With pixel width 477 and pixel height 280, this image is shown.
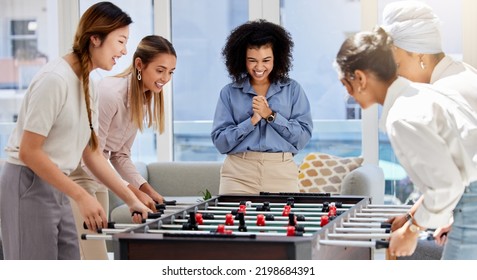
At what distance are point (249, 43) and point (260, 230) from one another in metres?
1.51

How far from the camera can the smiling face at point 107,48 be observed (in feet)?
10.6

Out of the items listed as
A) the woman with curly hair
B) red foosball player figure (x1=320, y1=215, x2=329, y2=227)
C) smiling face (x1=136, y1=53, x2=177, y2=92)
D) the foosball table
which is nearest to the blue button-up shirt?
the woman with curly hair

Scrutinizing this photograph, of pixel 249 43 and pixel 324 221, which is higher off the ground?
pixel 249 43

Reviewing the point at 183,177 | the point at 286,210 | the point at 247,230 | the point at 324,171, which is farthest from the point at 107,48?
the point at 183,177

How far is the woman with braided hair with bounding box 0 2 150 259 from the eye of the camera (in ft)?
10.0

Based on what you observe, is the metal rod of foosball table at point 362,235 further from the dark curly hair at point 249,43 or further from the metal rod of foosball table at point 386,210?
the dark curly hair at point 249,43

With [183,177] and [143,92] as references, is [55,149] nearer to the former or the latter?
[143,92]

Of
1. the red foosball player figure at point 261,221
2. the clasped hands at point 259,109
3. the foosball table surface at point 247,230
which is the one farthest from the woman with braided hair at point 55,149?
the clasped hands at point 259,109

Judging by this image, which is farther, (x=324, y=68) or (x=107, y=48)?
(x=324, y=68)

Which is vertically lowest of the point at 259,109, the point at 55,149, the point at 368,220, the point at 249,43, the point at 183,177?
the point at 183,177

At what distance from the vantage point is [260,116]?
14.3 ft

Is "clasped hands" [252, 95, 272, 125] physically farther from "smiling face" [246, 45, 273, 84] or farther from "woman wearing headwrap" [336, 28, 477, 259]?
"woman wearing headwrap" [336, 28, 477, 259]

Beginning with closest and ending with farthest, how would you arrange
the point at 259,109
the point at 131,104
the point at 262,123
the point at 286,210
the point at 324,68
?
the point at 286,210 → the point at 131,104 → the point at 259,109 → the point at 262,123 → the point at 324,68

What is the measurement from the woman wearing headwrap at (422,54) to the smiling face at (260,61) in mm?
1227
